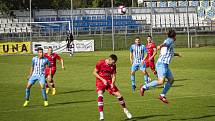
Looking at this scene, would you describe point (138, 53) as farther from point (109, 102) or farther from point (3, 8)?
point (3, 8)

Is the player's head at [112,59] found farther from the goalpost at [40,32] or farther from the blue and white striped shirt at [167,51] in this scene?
the goalpost at [40,32]

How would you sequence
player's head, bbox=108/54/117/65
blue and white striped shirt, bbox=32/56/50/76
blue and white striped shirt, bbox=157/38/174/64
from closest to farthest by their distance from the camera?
1. player's head, bbox=108/54/117/65
2. blue and white striped shirt, bbox=157/38/174/64
3. blue and white striped shirt, bbox=32/56/50/76

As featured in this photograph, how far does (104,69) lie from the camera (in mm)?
14234

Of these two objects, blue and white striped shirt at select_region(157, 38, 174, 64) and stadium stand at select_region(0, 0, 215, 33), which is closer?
blue and white striped shirt at select_region(157, 38, 174, 64)

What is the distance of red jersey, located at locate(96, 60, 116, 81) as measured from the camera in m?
14.2

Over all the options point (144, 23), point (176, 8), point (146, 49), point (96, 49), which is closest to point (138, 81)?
point (146, 49)

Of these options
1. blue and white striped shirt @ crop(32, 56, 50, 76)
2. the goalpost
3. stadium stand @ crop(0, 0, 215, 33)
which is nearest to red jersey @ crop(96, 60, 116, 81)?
blue and white striped shirt @ crop(32, 56, 50, 76)

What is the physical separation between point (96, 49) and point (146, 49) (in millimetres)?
38340

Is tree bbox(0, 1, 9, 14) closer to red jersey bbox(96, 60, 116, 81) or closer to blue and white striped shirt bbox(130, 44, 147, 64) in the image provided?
blue and white striped shirt bbox(130, 44, 147, 64)

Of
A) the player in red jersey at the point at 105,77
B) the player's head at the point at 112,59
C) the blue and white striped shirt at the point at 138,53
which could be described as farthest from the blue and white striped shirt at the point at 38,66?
the blue and white striped shirt at the point at 138,53

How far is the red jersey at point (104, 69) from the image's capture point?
1420 cm

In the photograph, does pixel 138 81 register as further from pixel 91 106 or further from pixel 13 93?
pixel 91 106

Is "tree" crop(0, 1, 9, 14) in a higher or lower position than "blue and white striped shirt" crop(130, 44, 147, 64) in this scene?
higher

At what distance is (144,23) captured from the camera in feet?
289
